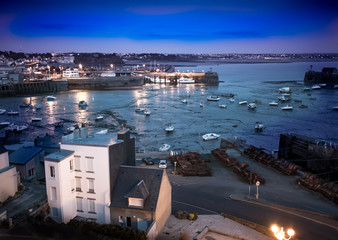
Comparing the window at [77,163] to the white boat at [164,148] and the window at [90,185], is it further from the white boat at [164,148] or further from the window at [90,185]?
the white boat at [164,148]

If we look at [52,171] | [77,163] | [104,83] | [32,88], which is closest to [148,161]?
[77,163]

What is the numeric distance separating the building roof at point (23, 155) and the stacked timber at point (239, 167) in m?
11.9

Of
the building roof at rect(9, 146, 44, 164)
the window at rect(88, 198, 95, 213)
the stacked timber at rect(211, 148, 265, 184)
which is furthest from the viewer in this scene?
the stacked timber at rect(211, 148, 265, 184)

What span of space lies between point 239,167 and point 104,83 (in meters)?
73.5

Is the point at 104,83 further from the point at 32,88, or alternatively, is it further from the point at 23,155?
the point at 23,155

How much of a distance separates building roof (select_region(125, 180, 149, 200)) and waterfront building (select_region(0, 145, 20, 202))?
582cm

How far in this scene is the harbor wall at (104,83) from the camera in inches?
3312

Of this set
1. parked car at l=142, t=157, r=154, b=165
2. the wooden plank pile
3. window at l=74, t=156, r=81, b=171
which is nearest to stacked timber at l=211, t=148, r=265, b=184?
the wooden plank pile

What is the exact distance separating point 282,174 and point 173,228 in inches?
377

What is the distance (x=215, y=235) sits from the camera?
1137 cm

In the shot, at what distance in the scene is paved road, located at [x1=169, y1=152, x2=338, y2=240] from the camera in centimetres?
1220

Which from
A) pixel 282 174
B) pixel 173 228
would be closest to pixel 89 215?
pixel 173 228

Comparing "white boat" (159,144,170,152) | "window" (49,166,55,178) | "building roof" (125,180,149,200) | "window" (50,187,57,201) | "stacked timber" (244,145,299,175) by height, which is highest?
"window" (49,166,55,178)

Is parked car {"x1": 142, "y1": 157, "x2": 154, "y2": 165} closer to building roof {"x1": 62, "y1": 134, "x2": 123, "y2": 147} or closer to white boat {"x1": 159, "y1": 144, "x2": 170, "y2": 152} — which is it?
white boat {"x1": 159, "y1": 144, "x2": 170, "y2": 152}
